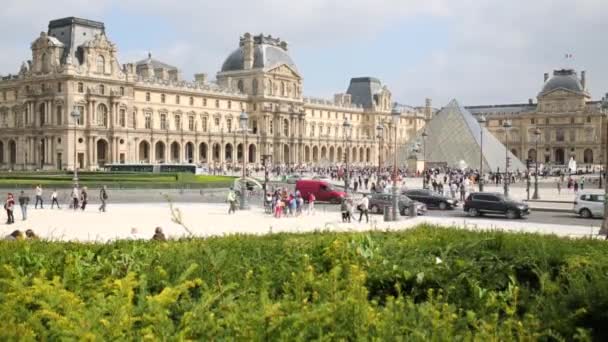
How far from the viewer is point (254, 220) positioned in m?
24.4

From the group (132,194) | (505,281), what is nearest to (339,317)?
(505,281)

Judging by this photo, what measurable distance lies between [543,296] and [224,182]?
1390 inches

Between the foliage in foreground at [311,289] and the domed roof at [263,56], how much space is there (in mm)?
82759

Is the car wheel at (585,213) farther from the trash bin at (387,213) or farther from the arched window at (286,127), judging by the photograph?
the arched window at (286,127)

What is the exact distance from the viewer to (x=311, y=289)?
5938 millimetres

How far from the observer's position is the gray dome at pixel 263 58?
3556 inches

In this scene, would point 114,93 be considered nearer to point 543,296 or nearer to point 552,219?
point 552,219

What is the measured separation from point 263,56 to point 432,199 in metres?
62.6

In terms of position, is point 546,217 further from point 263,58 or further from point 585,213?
point 263,58

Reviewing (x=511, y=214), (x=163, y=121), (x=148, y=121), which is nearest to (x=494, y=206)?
(x=511, y=214)

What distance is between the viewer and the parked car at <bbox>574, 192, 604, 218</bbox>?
2630 centimetres

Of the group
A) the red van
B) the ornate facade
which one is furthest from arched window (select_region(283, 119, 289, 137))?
the red van

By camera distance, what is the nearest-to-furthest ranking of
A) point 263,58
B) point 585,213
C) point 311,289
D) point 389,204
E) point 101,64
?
1. point 311,289
2. point 585,213
3. point 389,204
4. point 101,64
5. point 263,58

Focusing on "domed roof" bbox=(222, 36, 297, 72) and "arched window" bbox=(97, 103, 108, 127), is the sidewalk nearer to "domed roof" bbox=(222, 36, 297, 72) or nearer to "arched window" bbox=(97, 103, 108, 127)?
"arched window" bbox=(97, 103, 108, 127)
